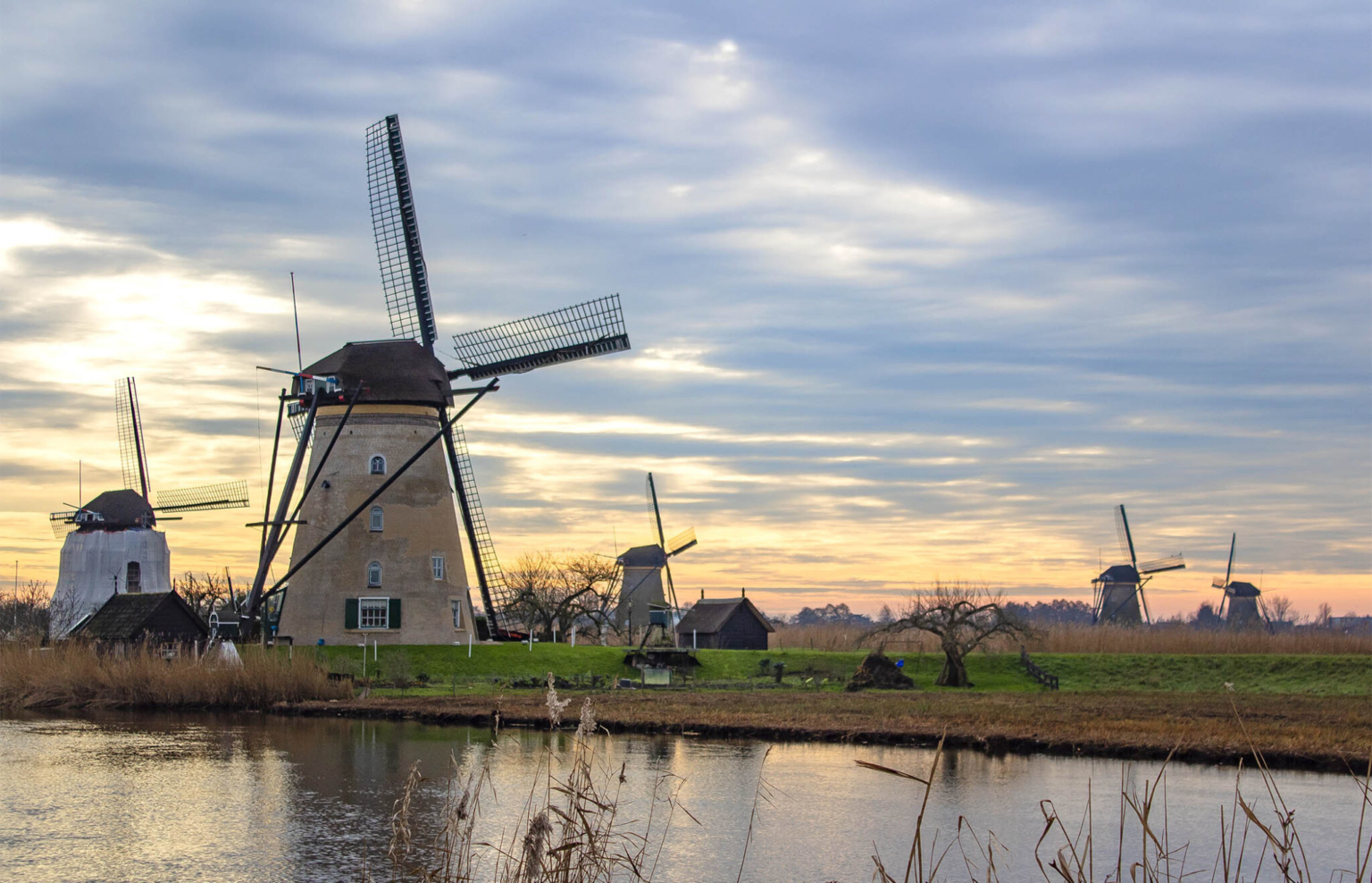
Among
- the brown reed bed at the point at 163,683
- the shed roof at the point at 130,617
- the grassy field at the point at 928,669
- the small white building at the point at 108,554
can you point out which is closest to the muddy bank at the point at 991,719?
the brown reed bed at the point at 163,683

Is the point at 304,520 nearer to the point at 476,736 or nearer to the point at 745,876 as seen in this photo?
the point at 476,736

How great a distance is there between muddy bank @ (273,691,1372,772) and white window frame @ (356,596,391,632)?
17.3 ft

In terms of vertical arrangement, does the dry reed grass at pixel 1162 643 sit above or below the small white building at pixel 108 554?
below

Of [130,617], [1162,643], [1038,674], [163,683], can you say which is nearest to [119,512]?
[130,617]

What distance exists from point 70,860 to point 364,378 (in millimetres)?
22562

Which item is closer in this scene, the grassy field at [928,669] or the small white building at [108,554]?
the grassy field at [928,669]

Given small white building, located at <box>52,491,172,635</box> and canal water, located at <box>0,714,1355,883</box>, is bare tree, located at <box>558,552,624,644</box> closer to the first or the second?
small white building, located at <box>52,491,172,635</box>

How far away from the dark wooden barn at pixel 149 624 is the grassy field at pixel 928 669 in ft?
16.5

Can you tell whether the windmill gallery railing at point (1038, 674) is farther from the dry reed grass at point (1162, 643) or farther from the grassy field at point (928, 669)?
the dry reed grass at point (1162, 643)

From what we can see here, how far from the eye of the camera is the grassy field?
111 feet

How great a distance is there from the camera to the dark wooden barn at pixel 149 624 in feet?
112

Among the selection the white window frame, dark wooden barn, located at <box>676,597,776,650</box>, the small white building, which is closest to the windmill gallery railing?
dark wooden barn, located at <box>676,597,776,650</box>

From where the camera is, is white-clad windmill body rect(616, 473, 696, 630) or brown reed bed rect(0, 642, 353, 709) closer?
brown reed bed rect(0, 642, 353, 709)

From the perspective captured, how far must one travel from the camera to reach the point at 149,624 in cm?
3462
